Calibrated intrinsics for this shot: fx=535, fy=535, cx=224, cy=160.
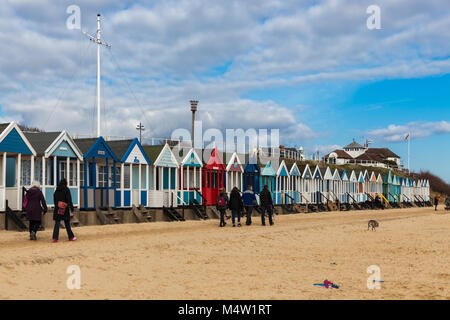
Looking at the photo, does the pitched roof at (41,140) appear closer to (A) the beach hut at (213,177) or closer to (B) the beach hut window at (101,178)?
Answer: (B) the beach hut window at (101,178)

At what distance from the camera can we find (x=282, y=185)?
128ft

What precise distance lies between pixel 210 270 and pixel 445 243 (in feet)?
28.1

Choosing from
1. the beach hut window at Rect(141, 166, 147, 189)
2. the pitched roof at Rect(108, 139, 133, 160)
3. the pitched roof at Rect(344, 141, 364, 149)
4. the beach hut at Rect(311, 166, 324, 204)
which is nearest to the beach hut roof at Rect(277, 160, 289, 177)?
the beach hut at Rect(311, 166, 324, 204)

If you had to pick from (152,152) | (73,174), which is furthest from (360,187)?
(73,174)

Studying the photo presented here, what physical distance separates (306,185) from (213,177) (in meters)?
14.2

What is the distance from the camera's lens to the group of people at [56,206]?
14.1 metres

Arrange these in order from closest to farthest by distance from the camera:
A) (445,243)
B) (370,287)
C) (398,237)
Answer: (370,287) < (445,243) < (398,237)

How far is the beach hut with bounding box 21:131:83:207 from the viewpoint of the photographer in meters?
19.8

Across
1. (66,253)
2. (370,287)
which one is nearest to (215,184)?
(66,253)

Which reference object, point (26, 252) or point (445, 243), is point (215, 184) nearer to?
point (445, 243)

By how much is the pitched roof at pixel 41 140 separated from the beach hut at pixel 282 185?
2002cm

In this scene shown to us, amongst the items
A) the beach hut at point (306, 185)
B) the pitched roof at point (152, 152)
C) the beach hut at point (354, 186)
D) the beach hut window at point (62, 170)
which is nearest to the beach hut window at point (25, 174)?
the beach hut window at point (62, 170)

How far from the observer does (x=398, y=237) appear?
1756 centimetres

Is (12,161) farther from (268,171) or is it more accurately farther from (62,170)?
(268,171)
